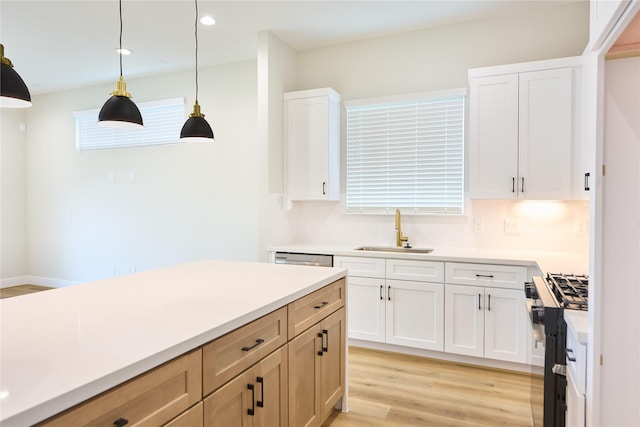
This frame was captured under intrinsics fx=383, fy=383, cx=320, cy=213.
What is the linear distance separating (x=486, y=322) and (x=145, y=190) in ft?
14.5

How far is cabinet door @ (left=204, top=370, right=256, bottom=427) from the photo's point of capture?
1.26 m

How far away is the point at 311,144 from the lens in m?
3.84

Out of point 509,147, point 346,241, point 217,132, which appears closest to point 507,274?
point 509,147

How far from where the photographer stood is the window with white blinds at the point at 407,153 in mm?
3648

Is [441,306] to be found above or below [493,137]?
below

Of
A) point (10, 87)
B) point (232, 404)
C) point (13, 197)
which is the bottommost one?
point (232, 404)

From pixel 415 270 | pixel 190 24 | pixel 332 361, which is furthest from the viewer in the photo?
pixel 190 24

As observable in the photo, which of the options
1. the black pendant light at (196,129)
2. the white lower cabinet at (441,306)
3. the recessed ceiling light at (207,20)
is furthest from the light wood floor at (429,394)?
the recessed ceiling light at (207,20)

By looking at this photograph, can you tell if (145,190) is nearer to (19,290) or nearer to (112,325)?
(19,290)

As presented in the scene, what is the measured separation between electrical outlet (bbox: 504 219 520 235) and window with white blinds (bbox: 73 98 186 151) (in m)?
3.91

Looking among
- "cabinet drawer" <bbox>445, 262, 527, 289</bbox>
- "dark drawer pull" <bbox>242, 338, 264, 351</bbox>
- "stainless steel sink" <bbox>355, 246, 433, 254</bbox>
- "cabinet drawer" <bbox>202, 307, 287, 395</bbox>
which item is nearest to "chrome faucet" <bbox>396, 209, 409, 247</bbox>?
"stainless steel sink" <bbox>355, 246, 433, 254</bbox>

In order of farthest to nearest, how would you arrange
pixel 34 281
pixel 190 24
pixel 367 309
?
1. pixel 34 281
2. pixel 190 24
3. pixel 367 309

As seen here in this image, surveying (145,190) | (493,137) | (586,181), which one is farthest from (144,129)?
(586,181)

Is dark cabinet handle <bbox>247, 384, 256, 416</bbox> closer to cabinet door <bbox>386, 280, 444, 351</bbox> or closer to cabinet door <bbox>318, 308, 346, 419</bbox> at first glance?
cabinet door <bbox>318, 308, 346, 419</bbox>
